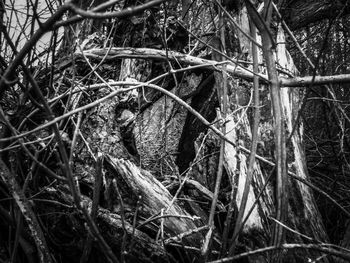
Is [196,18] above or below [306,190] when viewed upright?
above

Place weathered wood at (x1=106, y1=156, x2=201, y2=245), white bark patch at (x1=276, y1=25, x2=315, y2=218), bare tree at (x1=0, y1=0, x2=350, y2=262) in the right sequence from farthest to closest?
1. white bark patch at (x1=276, y1=25, x2=315, y2=218)
2. weathered wood at (x1=106, y1=156, x2=201, y2=245)
3. bare tree at (x1=0, y1=0, x2=350, y2=262)

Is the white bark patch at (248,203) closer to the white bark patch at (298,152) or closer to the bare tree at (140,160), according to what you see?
the bare tree at (140,160)

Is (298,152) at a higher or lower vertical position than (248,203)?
higher

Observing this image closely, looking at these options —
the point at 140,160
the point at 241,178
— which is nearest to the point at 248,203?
the point at 241,178

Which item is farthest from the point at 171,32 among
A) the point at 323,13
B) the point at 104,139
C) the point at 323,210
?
the point at 323,210

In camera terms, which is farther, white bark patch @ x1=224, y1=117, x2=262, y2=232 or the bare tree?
white bark patch @ x1=224, y1=117, x2=262, y2=232

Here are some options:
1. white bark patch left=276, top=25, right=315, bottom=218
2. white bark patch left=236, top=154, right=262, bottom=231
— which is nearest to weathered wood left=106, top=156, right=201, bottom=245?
white bark patch left=236, top=154, right=262, bottom=231

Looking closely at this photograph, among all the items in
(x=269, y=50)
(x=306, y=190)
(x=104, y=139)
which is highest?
(x=269, y=50)

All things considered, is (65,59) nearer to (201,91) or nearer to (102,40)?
(102,40)

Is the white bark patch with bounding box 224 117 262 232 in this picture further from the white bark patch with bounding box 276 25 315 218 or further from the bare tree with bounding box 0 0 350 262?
the white bark patch with bounding box 276 25 315 218

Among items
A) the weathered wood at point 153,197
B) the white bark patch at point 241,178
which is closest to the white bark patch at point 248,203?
the white bark patch at point 241,178

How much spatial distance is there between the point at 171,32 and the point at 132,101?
2.49 feet

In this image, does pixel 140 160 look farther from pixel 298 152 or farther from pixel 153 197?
pixel 298 152

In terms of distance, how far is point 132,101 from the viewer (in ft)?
7.68
